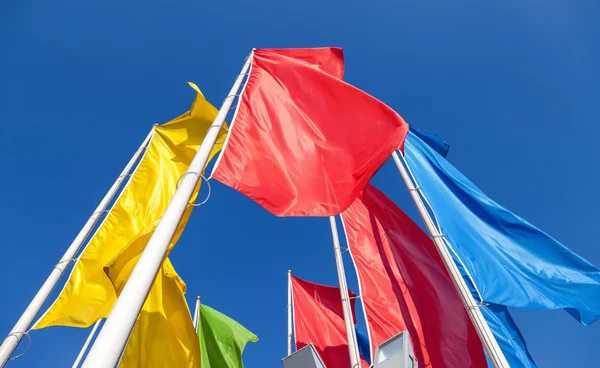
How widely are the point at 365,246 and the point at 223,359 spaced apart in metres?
5.39

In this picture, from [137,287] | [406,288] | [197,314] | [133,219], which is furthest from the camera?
[197,314]

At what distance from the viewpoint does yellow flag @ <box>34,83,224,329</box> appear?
24.9 ft

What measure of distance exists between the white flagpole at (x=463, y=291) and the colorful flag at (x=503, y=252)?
250mm

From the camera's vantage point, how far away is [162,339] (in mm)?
7750

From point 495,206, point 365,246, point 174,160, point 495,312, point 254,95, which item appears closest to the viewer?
point 254,95

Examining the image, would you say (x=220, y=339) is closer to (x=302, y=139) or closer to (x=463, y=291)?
(x=463, y=291)

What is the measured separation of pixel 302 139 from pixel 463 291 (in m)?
4.03

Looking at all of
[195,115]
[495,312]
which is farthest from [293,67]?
[495,312]

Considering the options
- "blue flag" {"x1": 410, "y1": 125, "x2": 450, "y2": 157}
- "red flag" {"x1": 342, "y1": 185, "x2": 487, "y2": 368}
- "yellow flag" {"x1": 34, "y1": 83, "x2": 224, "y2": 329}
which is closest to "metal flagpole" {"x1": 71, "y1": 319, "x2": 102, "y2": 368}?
"yellow flag" {"x1": 34, "y1": 83, "x2": 224, "y2": 329}

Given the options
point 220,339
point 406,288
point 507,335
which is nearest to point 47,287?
point 220,339

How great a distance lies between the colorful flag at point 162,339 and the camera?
300 inches

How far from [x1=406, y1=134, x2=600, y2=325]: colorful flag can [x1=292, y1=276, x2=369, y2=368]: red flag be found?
15.3 feet

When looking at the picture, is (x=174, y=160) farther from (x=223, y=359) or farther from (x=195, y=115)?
(x=223, y=359)

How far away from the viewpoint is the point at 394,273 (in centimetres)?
977
